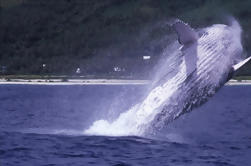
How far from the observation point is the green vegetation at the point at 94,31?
103 m

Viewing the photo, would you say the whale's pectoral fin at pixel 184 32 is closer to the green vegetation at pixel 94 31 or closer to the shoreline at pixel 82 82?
the shoreline at pixel 82 82

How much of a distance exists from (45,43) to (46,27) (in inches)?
407

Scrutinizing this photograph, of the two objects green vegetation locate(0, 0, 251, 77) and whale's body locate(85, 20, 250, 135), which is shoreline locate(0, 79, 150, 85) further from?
whale's body locate(85, 20, 250, 135)

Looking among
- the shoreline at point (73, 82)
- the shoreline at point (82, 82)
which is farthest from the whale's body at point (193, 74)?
the shoreline at point (73, 82)

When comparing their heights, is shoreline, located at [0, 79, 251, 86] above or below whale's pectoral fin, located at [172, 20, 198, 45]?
below

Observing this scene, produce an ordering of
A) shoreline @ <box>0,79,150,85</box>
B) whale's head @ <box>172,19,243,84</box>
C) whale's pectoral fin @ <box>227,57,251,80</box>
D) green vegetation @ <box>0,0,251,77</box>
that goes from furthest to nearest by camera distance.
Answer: green vegetation @ <box>0,0,251,77</box> < shoreline @ <box>0,79,150,85</box> < whale's head @ <box>172,19,243,84</box> < whale's pectoral fin @ <box>227,57,251,80</box>

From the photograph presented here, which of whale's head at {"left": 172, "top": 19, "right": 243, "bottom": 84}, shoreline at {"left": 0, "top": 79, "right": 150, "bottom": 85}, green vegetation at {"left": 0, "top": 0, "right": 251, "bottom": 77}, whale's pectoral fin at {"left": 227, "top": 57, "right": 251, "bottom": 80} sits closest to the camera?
whale's pectoral fin at {"left": 227, "top": 57, "right": 251, "bottom": 80}

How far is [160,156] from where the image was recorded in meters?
16.4

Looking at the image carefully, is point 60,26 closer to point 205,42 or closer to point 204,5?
point 204,5

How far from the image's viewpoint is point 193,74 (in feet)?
55.4

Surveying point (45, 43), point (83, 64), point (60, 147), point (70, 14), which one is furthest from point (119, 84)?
point (60, 147)

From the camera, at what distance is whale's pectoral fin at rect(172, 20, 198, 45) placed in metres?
16.8

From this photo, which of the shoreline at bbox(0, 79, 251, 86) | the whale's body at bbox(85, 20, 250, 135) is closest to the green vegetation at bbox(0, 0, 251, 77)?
the shoreline at bbox(0, 79, 251, 86)

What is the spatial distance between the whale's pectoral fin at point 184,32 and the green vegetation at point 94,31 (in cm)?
7489
